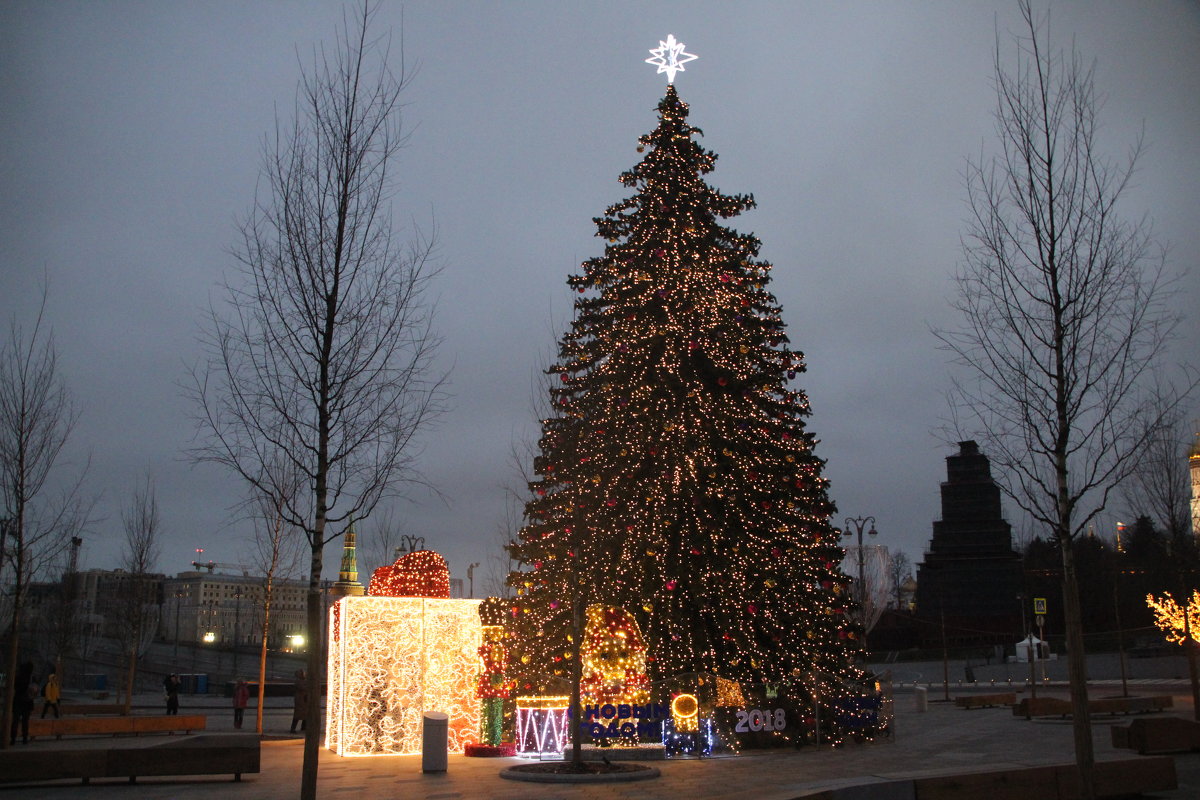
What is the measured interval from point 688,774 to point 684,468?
6.99m

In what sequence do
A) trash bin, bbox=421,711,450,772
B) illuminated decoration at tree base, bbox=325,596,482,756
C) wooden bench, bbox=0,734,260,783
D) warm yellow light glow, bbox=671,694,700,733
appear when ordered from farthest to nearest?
illuminated decoration at tree base, bbox=325,596,482,756, warm yellow light glow, bbox=671,694,700,733, trash bin, bbox=421,711,450,772, wooden bench, bbox=0,734,260,783

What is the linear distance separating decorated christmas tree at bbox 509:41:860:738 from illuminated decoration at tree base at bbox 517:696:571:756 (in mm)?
2181

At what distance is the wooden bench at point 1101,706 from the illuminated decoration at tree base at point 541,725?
14.3m

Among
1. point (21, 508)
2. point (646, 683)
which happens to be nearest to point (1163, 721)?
point (646, 683)

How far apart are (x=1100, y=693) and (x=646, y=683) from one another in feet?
83.8

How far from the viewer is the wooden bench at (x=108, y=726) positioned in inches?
1001

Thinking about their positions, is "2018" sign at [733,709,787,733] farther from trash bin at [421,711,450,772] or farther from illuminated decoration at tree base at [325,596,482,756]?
trash bin at [421,711,450,772]

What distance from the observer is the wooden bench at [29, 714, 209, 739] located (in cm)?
2542

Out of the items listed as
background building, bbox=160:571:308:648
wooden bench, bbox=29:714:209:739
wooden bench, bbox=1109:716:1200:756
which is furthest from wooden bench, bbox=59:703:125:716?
background building, bbox=160:571:308:648

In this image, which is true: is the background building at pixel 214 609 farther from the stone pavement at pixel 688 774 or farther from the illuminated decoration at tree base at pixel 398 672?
the stone pavement at pixel 688 774

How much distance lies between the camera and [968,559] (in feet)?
298

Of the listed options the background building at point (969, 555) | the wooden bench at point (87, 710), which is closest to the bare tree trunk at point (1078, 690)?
the wooden bench at point (87, 710)

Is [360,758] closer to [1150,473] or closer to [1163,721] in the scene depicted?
[1163,721]

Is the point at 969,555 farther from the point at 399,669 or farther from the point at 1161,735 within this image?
the point at 399,669
